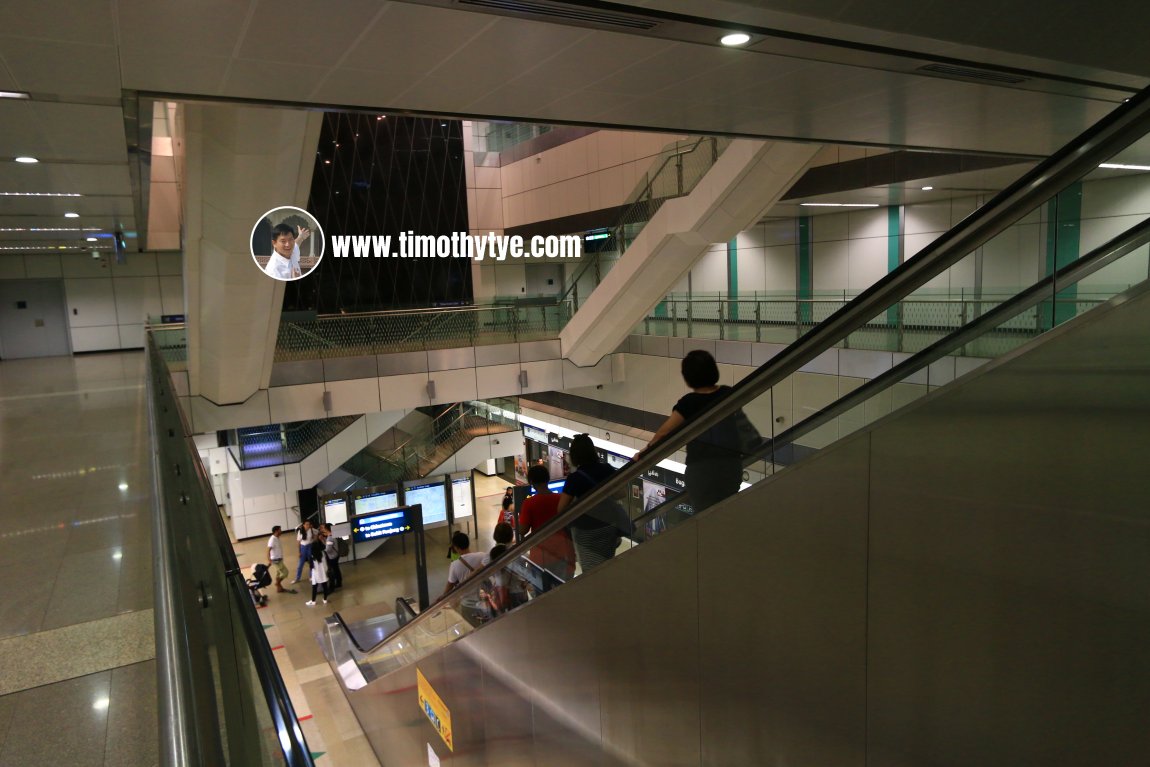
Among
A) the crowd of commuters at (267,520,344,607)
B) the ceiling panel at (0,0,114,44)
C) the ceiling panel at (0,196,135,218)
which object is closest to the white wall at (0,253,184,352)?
the crowd of commuters at (267,520,344,607)

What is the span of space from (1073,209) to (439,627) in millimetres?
6544

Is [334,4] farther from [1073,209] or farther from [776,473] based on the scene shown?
[1073,209]

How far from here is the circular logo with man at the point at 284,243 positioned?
402 inches

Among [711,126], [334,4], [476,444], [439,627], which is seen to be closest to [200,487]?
[334,4]

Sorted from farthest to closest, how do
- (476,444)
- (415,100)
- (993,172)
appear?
1. (476,444)
2. (993,172)
3. (415,100)

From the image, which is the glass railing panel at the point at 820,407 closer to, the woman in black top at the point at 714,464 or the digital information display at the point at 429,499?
the woman in black top at the point at 714,464

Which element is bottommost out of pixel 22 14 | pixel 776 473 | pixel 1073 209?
pixel 776 473

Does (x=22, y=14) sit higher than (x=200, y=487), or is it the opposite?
(x=22, y=14)

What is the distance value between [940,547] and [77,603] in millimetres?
3403

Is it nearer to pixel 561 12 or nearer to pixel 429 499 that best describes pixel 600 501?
pixel 561 12

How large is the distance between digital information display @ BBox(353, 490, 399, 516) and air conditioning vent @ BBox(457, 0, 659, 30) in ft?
46.0

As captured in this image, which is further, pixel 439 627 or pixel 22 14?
pixel 439 627

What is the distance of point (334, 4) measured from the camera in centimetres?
388

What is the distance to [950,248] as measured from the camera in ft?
8.81
